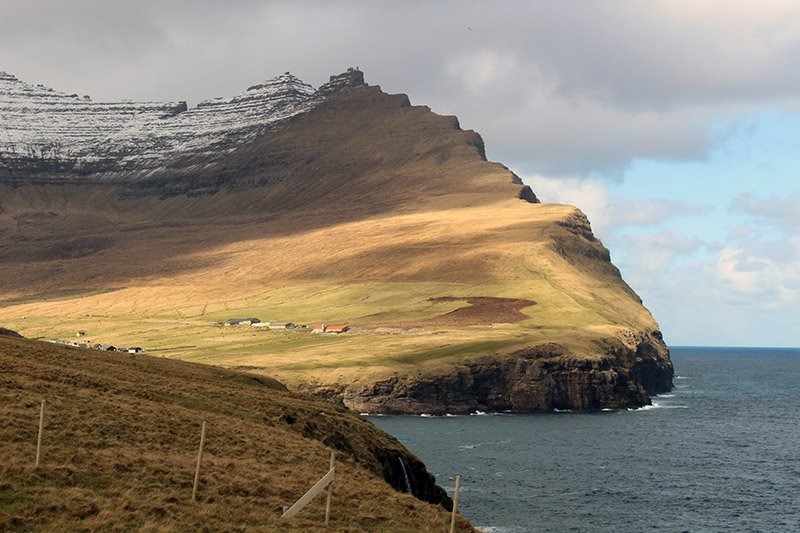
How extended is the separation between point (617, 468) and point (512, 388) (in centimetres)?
6081

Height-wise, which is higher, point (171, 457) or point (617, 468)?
point (171, 457)

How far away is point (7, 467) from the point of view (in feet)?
108

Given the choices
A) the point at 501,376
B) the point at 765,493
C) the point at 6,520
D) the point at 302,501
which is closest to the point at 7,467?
the point at 6,520

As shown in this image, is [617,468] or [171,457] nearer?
[171,457]

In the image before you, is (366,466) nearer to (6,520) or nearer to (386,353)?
(6,520)

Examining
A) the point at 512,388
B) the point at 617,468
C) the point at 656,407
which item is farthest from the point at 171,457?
the point at 656,407

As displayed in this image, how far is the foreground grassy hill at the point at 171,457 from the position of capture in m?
32.1

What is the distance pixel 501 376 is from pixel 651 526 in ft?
293

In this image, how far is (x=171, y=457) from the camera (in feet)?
131

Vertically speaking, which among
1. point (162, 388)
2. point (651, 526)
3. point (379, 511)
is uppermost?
point (162, 388)

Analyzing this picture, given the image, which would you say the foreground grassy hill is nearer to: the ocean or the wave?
the ocean

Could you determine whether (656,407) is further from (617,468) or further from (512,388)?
(617,468)

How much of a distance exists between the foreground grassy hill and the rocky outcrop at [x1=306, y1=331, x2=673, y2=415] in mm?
95855

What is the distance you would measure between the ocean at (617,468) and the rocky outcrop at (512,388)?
5405mm
